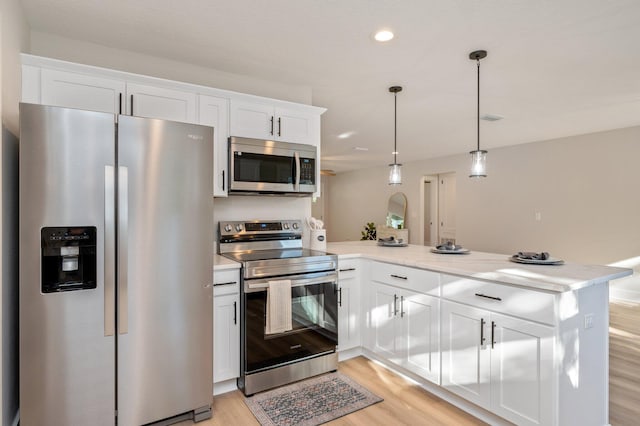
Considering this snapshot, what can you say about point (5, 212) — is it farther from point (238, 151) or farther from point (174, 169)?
point (238, 151)

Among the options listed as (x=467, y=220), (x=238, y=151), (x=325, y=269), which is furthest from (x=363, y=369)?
(x=467, y=220)

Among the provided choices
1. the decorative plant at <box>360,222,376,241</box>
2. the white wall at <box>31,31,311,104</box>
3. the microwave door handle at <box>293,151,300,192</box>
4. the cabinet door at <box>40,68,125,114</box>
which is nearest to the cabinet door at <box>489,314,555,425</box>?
the microwave door handle at <box>293,151,300,192</box>

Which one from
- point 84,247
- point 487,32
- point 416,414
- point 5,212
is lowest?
point 416,414

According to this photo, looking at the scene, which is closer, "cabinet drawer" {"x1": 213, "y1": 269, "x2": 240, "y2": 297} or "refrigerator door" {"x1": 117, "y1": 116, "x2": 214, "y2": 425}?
"refrigerator door" {"x1": 117, "y1": 116, "x2": 214, "y2": 425}

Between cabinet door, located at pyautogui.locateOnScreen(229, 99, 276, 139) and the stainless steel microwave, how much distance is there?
94 millimetres

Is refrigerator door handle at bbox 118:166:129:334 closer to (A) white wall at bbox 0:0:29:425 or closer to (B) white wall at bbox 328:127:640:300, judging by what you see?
(A) white wall at bbox 0:0:29:425

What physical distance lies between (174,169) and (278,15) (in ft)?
3.68

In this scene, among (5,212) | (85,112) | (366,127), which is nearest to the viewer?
(5,212)

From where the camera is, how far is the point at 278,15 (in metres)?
2.16

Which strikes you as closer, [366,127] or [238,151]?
[238,151]

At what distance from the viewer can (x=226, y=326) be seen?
2391mm

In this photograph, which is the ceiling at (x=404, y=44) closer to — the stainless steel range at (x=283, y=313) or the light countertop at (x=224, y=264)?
the stainless steel range at (x=283, y=313)

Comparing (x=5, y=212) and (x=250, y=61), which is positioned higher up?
(x=250, y=61)

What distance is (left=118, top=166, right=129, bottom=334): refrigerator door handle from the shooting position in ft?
6.03
